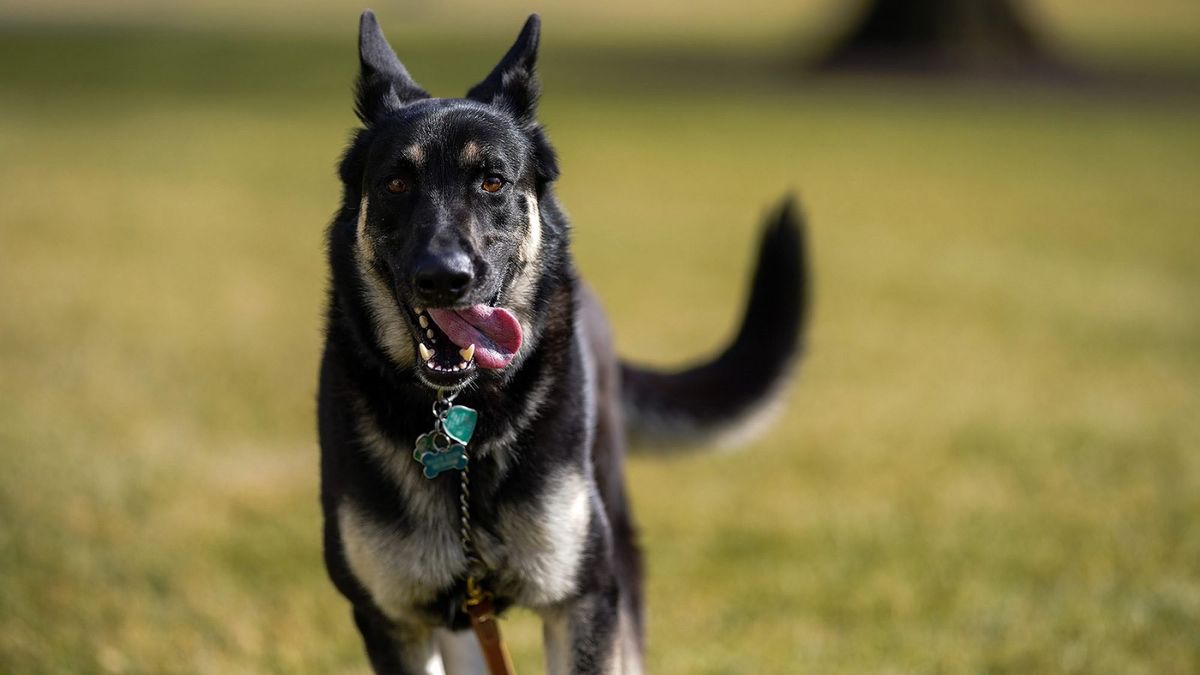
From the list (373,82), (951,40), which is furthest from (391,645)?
(951,40)

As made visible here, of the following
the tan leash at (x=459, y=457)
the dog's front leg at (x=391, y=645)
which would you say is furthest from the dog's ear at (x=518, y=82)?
the dog's front leg at (x=391, y=645)

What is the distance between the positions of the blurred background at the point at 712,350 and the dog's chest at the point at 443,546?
36.5 inches

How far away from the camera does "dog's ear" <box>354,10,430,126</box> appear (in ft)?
11.1

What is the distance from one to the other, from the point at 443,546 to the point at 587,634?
0.41 m

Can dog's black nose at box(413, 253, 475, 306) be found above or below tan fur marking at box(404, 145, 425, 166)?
below

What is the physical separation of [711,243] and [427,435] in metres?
9.76

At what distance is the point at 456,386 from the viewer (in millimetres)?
3053

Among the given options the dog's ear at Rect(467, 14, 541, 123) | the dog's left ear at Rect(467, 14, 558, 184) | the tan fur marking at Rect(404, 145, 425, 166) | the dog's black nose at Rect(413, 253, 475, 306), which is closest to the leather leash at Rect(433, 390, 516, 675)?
the dog's black nose at Rect(413, 253, 475, 306)

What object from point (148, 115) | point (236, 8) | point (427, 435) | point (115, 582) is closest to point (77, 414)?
point (115, 582)

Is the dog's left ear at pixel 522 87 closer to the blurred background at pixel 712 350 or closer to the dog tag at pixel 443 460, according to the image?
the dog tag at pixel 443 460

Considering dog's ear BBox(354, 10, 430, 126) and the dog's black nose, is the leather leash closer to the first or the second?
the dog's black nose

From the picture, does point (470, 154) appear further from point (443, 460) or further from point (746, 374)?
point (746, 374)

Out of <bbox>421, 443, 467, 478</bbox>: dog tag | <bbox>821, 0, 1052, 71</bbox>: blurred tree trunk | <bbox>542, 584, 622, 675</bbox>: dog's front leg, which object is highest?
<bbox>421, 443, 467, 478</bbox>: dog tag

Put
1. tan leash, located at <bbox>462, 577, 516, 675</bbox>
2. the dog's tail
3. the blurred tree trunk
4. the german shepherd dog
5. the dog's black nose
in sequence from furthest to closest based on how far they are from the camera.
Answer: the blurred tree trunk, the dog's tail, tan leash, located at <bbox>462, 577, 516, 675</bbox>, the german shepherd dog, the dog's black nose
